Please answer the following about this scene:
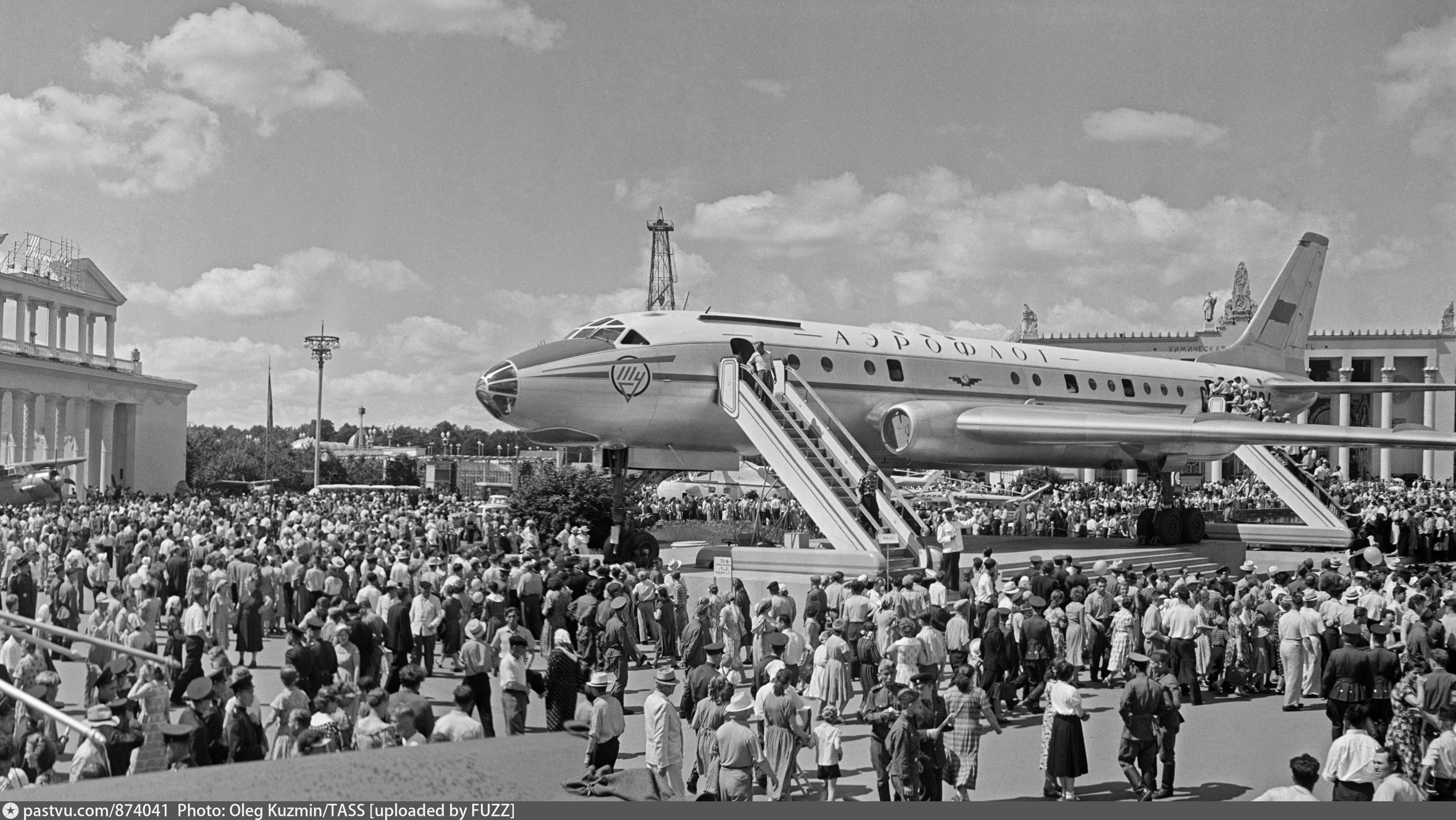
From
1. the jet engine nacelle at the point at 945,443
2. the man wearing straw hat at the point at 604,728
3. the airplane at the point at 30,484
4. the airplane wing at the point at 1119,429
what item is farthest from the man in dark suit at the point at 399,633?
the airplane wing at the point at 1119,429

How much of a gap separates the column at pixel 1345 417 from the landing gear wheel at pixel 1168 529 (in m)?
50.4

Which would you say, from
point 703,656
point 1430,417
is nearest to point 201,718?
point 703,656

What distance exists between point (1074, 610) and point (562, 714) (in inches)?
239

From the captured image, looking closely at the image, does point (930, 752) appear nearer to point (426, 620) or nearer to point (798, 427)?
point (426, 620)

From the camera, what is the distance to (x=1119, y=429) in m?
22.5

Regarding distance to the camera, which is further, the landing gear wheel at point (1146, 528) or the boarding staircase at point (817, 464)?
the landing gear wheel at point (1146, 528)

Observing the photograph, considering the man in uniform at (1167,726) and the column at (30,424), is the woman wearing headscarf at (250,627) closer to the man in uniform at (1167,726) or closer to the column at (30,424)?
the man in uniform at (1167,726)

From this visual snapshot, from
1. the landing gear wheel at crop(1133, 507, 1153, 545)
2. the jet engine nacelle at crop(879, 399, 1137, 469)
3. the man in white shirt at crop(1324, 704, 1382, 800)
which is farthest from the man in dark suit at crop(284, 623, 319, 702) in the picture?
the landing gear wheel at crop(1133, 507, 1153, 545)

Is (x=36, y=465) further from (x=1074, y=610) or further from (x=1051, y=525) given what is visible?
(x=1051, y=525)

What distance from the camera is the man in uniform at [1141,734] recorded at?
30.1 feet

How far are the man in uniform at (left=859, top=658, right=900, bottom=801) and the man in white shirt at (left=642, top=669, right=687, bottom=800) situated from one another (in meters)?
1.44

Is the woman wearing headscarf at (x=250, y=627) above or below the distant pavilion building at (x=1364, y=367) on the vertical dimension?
below

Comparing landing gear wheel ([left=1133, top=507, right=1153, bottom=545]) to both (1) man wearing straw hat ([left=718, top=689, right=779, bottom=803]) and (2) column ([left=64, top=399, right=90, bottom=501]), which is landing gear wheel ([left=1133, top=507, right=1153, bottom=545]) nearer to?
(1) man wearing straw hat ([left=718, top=689, right=779, bottom=803])

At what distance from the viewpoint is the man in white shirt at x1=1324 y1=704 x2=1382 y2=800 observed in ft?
24.9
